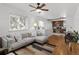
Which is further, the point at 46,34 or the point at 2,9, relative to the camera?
the point at 46,34

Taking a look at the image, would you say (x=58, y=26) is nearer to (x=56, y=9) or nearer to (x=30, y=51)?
(x=56, y=9)

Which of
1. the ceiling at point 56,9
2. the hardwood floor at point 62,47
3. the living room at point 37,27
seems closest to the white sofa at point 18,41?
the living room at point 37,27

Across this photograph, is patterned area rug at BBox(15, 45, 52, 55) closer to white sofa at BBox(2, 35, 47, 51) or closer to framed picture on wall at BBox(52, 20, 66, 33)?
white sofa at BBox(2, 35, 47, 51)

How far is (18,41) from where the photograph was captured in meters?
1.72

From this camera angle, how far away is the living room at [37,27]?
1676mm

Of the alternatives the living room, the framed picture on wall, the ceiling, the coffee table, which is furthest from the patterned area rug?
the ceiling

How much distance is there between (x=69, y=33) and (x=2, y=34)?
3.57 feet

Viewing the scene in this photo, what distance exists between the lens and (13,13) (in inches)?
66.0

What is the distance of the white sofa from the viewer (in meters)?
1.69

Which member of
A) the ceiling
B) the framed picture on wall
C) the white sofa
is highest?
the ceiling

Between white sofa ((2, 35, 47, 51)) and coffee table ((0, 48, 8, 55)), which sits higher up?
white sofa ((2, 35, 47, 51))

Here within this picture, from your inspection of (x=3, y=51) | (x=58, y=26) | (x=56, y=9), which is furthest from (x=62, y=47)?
(x=3, y=51)

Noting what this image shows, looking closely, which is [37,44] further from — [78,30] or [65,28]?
[78,30]
